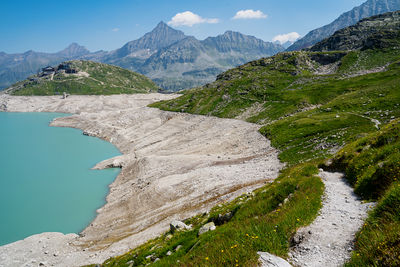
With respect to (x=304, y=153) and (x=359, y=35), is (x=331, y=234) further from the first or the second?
(x=359, y=35)

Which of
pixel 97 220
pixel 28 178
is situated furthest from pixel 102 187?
pixel 28 178

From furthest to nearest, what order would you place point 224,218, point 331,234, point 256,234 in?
point 224,218
point 331,234
point 256,234

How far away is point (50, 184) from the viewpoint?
217 feet

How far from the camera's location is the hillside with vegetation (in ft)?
27.4

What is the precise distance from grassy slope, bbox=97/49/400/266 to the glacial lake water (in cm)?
3477

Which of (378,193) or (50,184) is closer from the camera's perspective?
(378,193)

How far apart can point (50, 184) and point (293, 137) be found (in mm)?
71111

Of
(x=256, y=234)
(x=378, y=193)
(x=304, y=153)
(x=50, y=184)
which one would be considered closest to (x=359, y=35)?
(x=304, y=153)

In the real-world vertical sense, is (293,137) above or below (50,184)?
above

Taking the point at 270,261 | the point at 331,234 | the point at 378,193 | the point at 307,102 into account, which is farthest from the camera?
the point at 307,102

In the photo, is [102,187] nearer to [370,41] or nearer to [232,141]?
[232,141]

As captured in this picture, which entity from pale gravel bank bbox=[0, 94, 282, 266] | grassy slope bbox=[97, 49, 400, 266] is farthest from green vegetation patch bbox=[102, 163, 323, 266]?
pale gravel bank bbox=[0, 94, 282, 266]

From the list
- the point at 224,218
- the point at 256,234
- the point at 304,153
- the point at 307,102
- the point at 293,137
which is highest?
the point at 307,102

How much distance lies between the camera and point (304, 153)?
4169cm
